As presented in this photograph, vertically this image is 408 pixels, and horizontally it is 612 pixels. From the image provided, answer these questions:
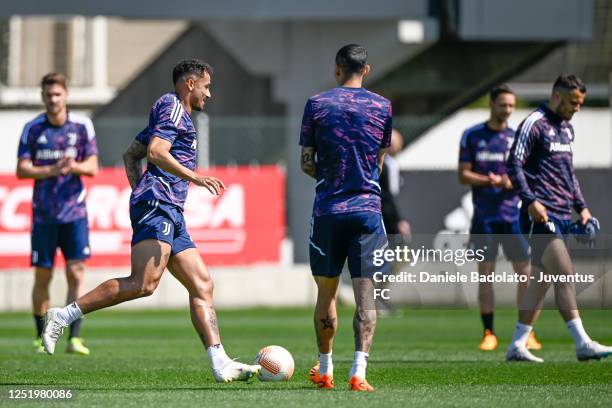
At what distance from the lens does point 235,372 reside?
9.82 metres

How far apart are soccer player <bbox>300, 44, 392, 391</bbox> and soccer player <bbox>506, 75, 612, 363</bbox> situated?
2492mm

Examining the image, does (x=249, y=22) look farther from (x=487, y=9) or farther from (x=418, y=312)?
(x=418, y=312)

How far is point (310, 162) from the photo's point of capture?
31.2 ft

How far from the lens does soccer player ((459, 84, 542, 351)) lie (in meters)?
13.9

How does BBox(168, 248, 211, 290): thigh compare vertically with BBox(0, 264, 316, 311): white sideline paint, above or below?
above

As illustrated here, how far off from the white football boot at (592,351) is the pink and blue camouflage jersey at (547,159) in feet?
3.56

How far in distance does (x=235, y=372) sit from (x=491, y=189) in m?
5.04

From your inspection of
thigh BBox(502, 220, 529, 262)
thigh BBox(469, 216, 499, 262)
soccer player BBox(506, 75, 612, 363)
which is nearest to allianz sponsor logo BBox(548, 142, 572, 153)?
soccer player BBox(506, 75, 612, 363)

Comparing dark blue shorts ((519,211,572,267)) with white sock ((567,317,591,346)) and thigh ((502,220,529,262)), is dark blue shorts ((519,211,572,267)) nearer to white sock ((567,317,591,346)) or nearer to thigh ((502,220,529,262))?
white sock ((567,317,591,346))

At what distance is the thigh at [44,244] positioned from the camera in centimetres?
1359

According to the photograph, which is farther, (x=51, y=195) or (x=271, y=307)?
(x=271, y=307)

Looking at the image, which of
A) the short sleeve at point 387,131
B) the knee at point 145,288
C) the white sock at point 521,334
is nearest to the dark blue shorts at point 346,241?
the short sleeve at point 387,131

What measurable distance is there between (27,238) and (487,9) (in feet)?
28.4

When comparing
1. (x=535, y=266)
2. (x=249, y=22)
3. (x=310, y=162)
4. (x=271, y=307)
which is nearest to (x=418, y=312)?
(x=271, y=307)
